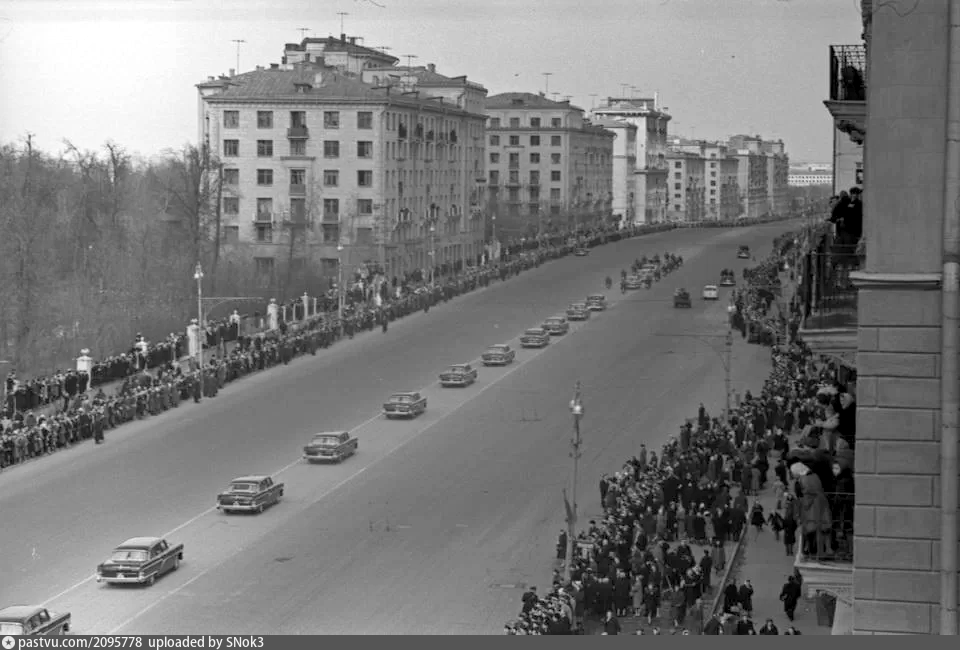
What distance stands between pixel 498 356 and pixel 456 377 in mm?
→ 3428

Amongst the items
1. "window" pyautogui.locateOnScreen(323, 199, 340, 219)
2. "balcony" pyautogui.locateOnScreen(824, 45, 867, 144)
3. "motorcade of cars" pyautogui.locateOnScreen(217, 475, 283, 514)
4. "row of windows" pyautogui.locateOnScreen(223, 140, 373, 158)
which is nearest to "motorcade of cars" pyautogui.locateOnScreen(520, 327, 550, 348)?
"window" pyautogui.locateOnScreen(323, 199, 340, 219)

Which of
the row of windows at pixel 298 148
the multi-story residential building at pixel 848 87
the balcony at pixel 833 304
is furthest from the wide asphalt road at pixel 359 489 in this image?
the row of windows at pixel 298 148

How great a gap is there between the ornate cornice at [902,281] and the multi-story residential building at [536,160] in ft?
244

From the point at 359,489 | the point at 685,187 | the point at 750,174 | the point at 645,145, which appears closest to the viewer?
the point at 359,489

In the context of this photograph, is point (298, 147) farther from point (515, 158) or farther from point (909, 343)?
point (909, 343)

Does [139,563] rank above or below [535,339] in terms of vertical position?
below

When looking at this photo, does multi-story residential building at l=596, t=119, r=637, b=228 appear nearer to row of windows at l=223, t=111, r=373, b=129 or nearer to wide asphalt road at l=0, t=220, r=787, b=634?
row of windows at l=223, t=111, r=373, b=129

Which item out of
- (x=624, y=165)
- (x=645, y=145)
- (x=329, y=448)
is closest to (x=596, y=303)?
(x=329, y=448)

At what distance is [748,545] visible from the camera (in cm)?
1773

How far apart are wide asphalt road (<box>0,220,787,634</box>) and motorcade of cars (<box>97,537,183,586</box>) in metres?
0.14

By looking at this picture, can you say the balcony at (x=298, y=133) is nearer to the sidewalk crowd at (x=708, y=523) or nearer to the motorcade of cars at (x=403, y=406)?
the motorcade of cars at (x=403, y=406)

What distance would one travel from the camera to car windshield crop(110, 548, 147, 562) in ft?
53.7

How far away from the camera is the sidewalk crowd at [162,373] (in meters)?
24.2

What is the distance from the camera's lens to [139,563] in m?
16.3
